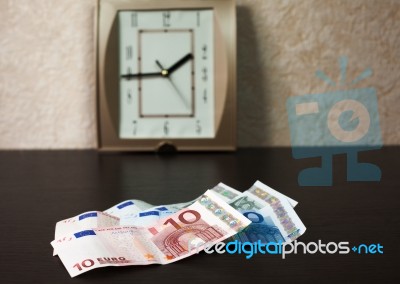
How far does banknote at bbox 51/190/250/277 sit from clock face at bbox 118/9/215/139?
50 centimetres

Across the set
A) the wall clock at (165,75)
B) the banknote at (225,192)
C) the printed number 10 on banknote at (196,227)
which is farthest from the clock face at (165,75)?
the printed number 10 on banknote at (196,227)

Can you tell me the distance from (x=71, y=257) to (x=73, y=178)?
429 millimetres

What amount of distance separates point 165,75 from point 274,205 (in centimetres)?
54

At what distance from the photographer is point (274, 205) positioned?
816 millimetres

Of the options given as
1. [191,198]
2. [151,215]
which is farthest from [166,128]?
[151,215]

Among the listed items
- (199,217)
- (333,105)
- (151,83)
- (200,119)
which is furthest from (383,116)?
(199,217)

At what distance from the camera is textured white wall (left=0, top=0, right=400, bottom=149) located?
1294mm

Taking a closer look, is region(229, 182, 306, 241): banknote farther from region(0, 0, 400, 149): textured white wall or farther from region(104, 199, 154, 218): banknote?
region(0, 0, 400, 149): textured white wall

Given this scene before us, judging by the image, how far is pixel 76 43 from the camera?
1.30 m

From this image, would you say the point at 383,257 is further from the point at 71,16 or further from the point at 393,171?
the point at 71,16

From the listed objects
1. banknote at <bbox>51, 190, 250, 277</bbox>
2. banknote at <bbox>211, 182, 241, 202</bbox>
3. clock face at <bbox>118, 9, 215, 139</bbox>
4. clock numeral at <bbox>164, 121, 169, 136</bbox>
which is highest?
clock face at <bbox>118, 9, 215, 139</bbox>

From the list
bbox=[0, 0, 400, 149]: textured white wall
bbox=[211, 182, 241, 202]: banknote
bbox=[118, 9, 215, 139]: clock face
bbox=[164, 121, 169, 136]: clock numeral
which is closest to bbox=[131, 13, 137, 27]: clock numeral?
bbox=[118, 9, 215, 139]: clock face

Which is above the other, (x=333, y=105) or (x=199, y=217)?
(x=333, y=105)

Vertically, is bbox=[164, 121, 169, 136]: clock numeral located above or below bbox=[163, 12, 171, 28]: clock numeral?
below
